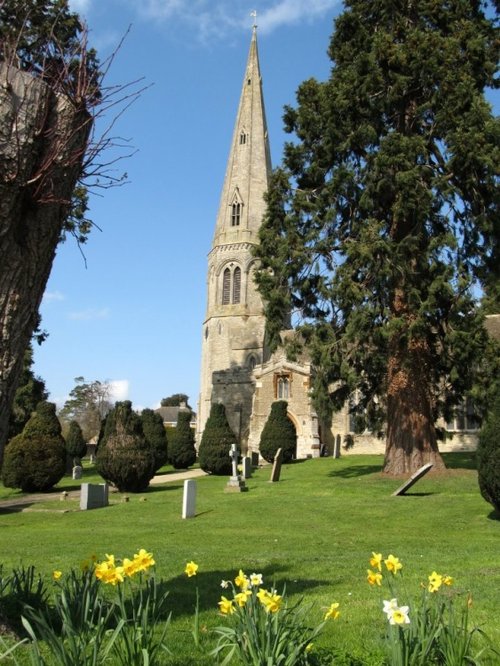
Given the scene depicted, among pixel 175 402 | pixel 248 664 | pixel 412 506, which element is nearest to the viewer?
pixel 248 664

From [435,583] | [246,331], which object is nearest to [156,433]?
[246,331]

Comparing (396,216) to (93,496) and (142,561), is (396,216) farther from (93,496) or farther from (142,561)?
(142,561)

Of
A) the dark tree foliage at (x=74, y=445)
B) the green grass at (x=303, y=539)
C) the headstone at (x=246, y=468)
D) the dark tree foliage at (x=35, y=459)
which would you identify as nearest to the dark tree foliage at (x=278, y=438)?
the headstone at (x=246, y=468)

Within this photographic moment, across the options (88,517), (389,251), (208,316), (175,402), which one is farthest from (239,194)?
(175,402)

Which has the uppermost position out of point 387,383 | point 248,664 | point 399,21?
point 399,21

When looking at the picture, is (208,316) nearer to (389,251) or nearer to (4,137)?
(389,251)

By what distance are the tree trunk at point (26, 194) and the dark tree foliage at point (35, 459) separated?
20.1 metres

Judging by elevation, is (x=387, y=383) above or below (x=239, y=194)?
below

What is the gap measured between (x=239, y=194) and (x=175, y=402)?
194 ft

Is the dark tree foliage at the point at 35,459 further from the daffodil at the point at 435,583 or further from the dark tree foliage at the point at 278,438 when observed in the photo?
the daffodil at the point at 435,583

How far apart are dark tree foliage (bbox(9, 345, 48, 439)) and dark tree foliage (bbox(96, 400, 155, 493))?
1339cm

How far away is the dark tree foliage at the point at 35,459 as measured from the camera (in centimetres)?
2295

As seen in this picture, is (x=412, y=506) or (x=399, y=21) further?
(x=399, y=21)

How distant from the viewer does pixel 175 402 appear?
10769 cm
